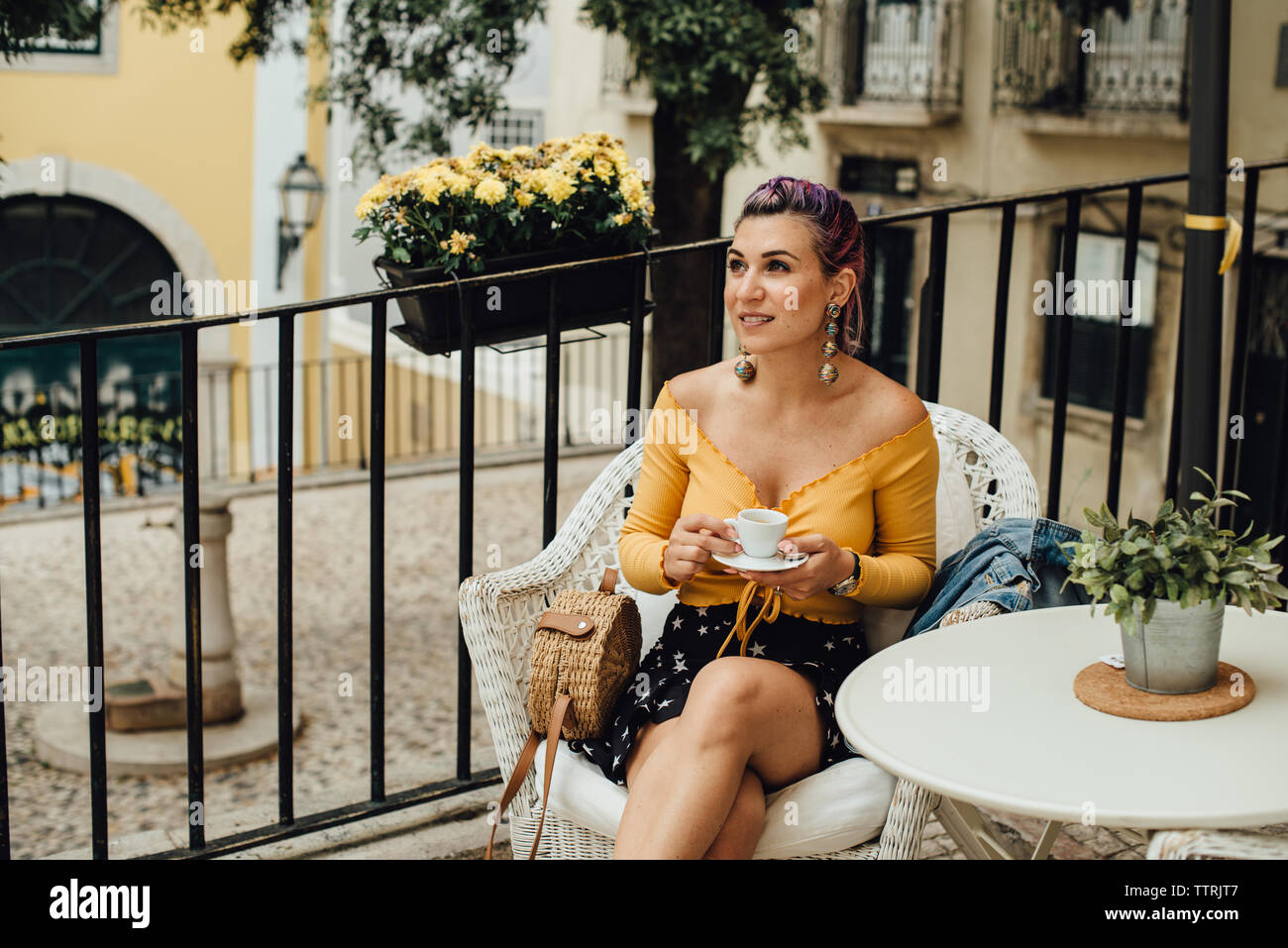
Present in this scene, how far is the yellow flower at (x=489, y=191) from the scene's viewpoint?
296 cm

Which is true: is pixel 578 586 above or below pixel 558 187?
below

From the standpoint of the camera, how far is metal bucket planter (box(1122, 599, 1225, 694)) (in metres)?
1.93

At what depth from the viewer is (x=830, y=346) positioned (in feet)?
8.24

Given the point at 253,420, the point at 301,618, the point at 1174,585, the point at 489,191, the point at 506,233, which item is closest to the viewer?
the point at 1174,585

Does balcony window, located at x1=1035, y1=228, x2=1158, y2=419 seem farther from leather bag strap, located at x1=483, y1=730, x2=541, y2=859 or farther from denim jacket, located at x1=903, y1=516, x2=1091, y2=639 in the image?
leather bag strap, located at x1=483, y1=730, x2=541, y2=859

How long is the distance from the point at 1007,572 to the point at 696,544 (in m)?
0.54

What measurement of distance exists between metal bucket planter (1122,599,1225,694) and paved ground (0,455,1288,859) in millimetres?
1968

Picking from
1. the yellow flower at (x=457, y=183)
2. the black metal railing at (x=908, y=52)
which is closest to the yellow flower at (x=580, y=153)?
the yellow flower at (x=457, y=183)

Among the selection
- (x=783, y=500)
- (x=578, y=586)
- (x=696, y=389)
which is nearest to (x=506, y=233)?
(x=696, y=389)

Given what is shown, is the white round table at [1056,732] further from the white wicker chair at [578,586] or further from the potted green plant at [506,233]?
the potted green plant at [506,233]

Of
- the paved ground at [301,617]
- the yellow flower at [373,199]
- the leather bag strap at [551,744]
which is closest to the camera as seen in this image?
the leather bag strap at [551,744]

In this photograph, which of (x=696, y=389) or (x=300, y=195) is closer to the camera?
(x=696, y=389)

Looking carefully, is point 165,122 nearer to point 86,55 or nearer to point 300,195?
point 86,55

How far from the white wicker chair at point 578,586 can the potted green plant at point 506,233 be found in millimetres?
421
